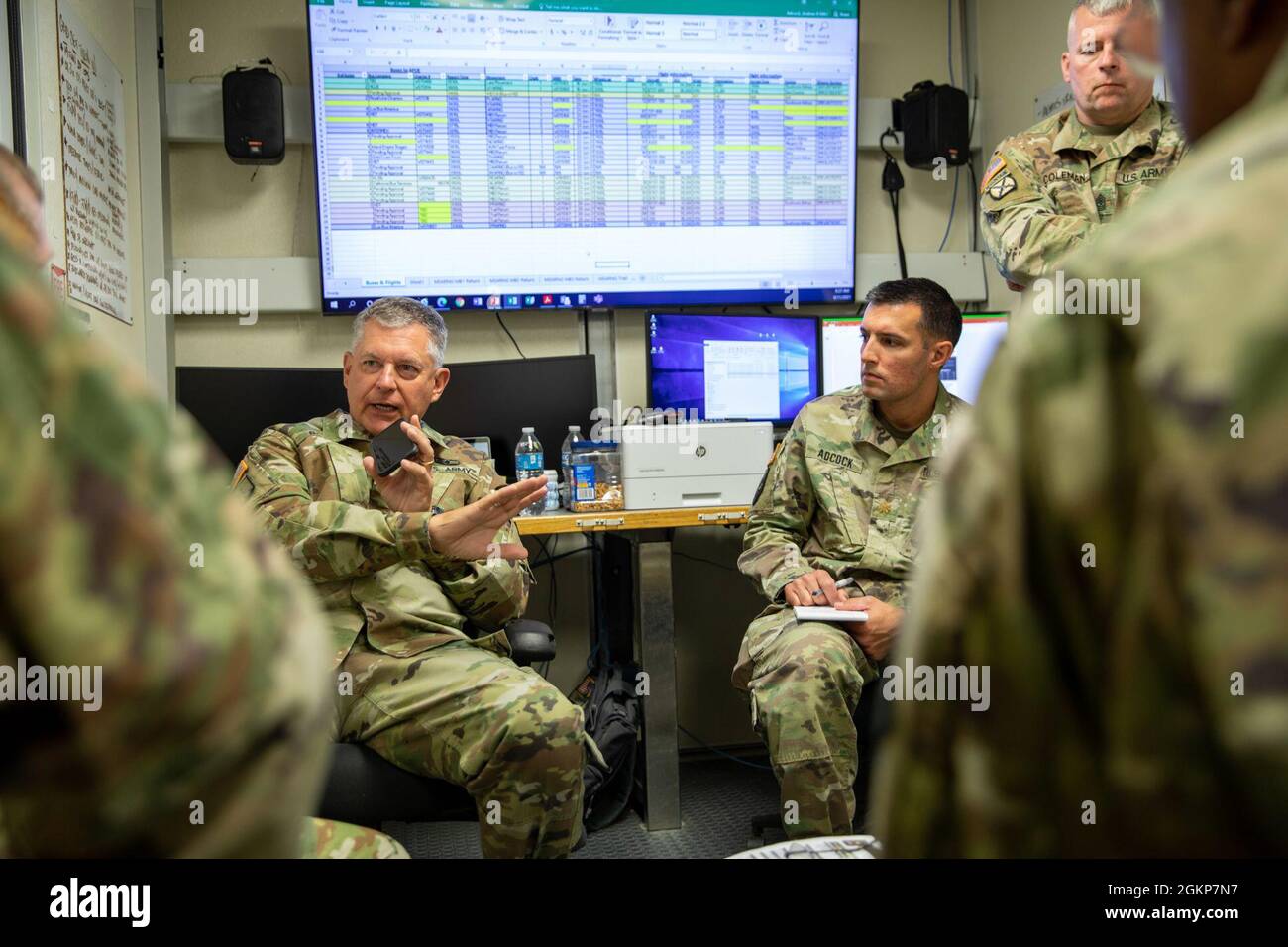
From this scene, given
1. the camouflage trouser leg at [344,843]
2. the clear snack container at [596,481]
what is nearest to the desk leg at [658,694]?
the clear snack container at [596,481]

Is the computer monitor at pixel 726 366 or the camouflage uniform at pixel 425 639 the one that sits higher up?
the computer monitor at pixel 726 366

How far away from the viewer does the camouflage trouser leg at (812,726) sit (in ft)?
5.90

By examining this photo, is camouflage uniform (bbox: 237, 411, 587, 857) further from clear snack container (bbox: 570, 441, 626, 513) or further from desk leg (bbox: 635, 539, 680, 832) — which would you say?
desk leg (bbox: 635, 539, 680, 832)

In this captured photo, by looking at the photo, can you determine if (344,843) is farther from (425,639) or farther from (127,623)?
(425,639)

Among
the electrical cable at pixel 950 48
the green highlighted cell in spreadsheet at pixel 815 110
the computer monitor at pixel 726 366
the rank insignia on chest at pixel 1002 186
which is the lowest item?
the computer monitor at pixel 726 366

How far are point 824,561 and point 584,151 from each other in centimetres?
146

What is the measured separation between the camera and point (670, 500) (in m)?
2.44

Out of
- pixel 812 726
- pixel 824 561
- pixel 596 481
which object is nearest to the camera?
pixel 812 726

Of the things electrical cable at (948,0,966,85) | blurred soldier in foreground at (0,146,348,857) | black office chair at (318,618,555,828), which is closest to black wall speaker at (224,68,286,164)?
black office chair at (318,618,555,828)

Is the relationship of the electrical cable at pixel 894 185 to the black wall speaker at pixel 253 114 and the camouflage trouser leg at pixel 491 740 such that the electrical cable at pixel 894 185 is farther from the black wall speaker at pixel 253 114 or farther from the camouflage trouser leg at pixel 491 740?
the camouflage trouser leg at pixel 491 740

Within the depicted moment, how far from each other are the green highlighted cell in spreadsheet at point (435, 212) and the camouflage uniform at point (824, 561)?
123 cm

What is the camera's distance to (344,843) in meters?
0.87

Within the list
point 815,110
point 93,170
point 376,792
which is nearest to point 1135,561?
point 376,792
